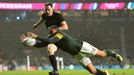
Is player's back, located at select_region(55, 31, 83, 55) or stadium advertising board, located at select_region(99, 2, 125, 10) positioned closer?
player's back, located at select_region(55, 31, 83, 55)

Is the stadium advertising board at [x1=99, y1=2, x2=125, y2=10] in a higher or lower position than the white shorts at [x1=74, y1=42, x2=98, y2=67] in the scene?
lower

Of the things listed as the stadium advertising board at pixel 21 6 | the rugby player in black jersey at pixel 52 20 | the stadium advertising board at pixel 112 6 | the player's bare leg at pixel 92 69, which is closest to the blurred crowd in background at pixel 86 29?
the stadium advertising board at pixel 21 6

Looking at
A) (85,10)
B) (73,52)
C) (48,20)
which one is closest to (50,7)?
(48,20)

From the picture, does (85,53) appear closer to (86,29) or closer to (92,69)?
(92,69)

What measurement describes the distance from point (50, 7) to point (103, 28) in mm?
49197

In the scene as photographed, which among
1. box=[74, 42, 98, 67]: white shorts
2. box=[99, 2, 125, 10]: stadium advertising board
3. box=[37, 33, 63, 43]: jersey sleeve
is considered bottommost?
box=[99, 2, 125, 10]: stadium advertising board

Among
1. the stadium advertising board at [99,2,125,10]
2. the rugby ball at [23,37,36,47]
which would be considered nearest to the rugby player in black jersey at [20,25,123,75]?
the rugby ball at [23,37,36,47]

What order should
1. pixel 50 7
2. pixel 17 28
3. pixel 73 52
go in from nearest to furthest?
pixel 73 52 → pixel 50 7 → pixel 17 28

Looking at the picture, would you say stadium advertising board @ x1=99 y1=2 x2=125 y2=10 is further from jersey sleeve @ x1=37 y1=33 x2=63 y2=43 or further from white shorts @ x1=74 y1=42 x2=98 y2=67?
jersey sleeve @ x1=37 y1=33 x2=63 y2=43

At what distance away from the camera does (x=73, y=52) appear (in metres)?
9.88

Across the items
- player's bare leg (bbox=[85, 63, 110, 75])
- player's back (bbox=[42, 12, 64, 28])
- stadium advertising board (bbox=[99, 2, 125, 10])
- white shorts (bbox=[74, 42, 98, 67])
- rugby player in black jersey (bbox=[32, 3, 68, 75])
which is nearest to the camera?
white shorts (bbox=[74, 42, 98, 67])

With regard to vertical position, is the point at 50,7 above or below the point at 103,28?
above

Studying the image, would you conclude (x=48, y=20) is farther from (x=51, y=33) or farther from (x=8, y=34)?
(x=8, y=34)

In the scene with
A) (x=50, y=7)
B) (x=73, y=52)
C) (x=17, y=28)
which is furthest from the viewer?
(x=17, y=28)
